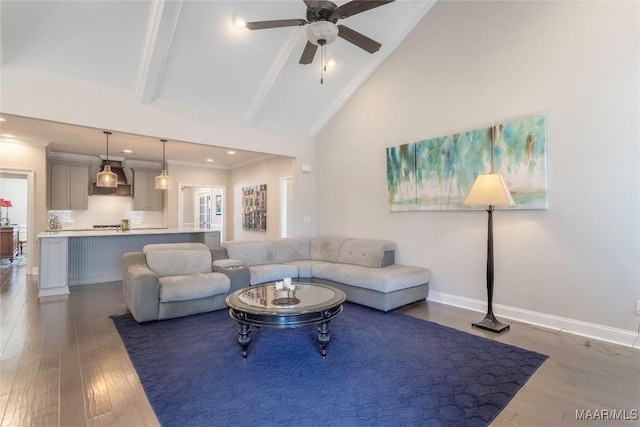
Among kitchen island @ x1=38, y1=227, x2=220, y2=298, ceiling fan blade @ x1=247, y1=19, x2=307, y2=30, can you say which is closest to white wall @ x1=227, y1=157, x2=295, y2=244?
kitchen island @ x1=38, y1=227, x2=220, y2=298

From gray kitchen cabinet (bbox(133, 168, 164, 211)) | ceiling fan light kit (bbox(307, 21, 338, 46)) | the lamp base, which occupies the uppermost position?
ceiling fan light kit (bbox(307, 21, 338, 46))

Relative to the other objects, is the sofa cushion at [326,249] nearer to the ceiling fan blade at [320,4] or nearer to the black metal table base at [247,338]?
the black metal table base at [247,338]

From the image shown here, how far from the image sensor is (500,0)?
3670 mm

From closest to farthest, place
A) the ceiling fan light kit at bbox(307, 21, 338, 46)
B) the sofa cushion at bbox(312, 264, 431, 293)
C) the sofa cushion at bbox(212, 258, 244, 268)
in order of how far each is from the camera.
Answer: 1. the ceiling fan light kit at bbox(307, 21, 338, 46)
2. the sofa cushion at bbox(312, 264, 431, 293)
3. the sofa cushion at bbox(212, 258, 244, 268)

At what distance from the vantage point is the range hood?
7591mm

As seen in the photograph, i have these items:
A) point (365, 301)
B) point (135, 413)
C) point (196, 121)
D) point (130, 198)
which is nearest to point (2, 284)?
point (130, 198)

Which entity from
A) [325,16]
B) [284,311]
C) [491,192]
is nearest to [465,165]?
[491,192]

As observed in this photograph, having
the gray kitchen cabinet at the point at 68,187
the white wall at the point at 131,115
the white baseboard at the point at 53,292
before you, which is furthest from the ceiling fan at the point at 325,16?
the gray kitchen cabinet at the point at 68,187

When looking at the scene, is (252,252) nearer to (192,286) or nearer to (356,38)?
(192,286)

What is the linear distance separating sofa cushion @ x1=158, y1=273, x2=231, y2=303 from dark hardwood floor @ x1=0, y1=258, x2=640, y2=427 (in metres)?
0.66

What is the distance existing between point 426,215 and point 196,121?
3.83 m

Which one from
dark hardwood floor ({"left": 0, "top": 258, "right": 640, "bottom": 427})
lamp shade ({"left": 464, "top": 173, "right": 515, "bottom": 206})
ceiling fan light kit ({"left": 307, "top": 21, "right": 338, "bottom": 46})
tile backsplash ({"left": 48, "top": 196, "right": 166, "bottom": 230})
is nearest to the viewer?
dark hardwood floor ({"left": 0, "top": 258, "right": 640, "bottom": 427})

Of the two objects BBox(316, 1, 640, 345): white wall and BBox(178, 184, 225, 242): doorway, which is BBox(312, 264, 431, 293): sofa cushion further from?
BBox(178, 184, 225, 242): doorway

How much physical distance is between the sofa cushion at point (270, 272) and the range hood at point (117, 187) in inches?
205
